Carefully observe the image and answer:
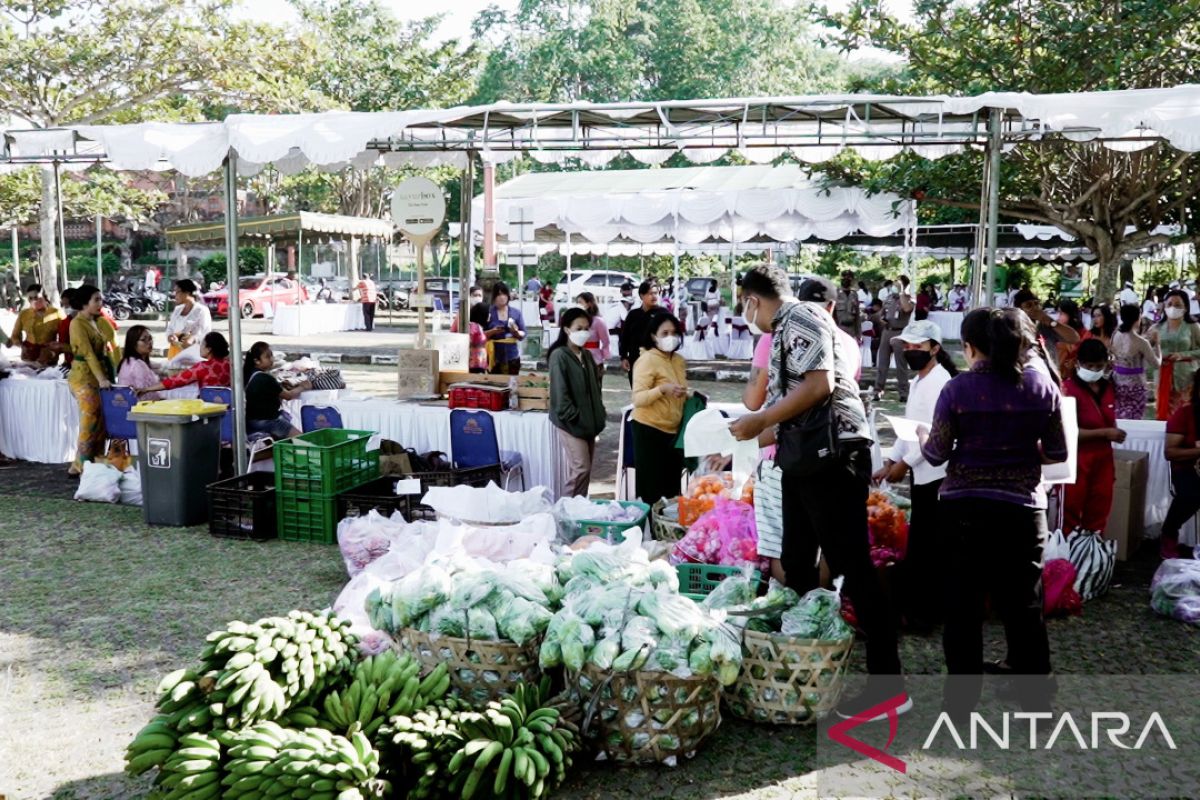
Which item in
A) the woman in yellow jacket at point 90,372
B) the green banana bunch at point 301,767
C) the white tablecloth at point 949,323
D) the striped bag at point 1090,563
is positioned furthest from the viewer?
the white tablecloth at point 949,323

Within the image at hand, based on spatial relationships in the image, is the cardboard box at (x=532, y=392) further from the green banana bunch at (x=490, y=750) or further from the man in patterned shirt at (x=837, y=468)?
the green banana bunch at (x=490, y=750)

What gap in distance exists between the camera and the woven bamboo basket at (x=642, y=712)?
150 inches

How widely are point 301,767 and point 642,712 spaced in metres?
1.21

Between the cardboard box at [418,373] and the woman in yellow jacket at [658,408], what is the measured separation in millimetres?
2561

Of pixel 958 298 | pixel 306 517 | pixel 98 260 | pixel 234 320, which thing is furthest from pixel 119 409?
pixel 958 298

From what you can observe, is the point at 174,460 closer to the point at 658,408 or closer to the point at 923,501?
the point at 658,408

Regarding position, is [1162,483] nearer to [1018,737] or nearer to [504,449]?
[1018,737]

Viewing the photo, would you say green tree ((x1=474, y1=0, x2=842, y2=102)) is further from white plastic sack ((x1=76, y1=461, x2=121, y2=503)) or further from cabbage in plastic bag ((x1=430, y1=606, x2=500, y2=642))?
cabbage in plastic bag ((x1=430, y1=606, x2=500, y2=642))

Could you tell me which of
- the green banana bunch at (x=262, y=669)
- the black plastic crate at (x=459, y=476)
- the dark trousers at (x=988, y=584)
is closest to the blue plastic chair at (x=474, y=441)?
the black plastic crate at (x=459, y=476)

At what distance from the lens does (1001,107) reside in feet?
22.0

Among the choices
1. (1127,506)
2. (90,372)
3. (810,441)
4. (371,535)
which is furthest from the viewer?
(90,372)

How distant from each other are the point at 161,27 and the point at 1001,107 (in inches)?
699

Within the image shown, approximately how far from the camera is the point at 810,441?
4.14m

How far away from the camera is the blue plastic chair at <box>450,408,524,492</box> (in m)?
7.81
